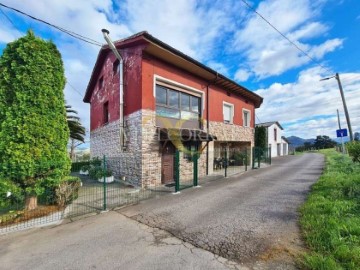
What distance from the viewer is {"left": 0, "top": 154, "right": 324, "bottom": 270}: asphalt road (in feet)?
10.6

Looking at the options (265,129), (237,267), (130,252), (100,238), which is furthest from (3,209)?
(265,129)

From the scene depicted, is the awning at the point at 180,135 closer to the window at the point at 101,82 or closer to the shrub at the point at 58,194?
the shrub at the point at 58,194

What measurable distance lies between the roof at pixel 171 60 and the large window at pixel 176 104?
142 cm

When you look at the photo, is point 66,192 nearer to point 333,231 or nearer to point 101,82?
point 333,231

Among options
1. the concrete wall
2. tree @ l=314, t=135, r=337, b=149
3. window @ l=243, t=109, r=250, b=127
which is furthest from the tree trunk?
tree @ l=314, t=135, r=337, b=149

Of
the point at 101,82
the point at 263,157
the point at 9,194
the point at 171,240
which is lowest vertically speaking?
the point at 171,240

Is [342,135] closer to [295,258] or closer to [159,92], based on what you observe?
[159,92]

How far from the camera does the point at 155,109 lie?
31.0 feet

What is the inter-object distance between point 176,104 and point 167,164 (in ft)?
10.6

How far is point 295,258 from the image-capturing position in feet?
10.3

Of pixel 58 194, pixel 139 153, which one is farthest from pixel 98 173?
pixel 58 194

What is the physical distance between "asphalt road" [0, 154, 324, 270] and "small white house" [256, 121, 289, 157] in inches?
1078

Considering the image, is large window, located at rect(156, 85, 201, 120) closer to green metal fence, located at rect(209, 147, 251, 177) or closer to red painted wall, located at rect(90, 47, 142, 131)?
red painted wall, located at rect(90, 47, 142, 131)

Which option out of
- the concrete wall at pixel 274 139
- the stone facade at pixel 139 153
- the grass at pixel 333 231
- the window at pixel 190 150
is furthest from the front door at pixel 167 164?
the concrete wall at pixel 274 139
